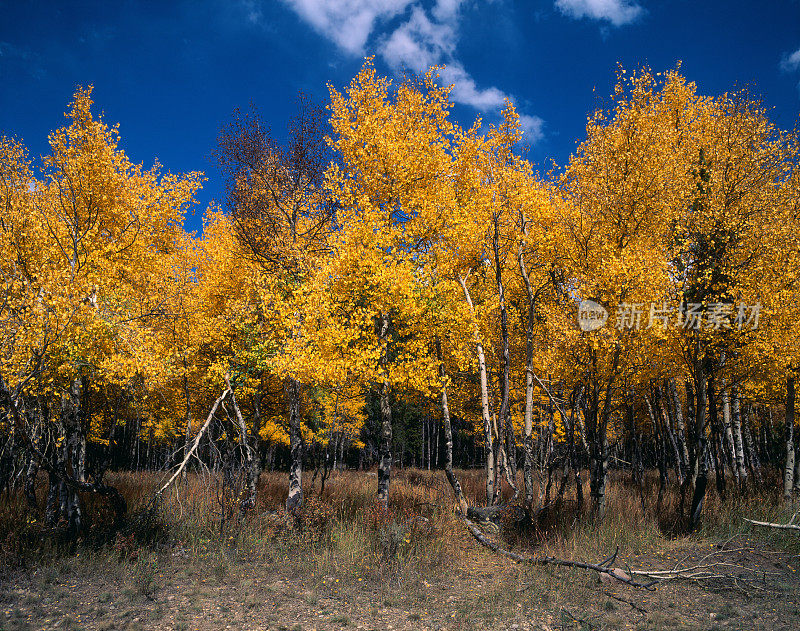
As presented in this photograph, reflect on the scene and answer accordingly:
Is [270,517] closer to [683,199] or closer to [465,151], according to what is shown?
[465,151]

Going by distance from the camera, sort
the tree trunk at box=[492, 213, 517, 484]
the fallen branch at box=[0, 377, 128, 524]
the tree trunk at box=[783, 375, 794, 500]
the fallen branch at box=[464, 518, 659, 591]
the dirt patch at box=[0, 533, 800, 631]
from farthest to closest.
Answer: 1. the tree trunk at box=[783, 375, 794, 500]
2. the tree trunk at box=[492, 213, 517, 484]
3. the fallen branch at box=[464, 518, 659, 591]
4. the fallen branch at box=[0, 377, 128, 524]
5. the dirt patch at box=[0, 533, 800, 631]

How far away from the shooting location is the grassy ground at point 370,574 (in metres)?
5.65

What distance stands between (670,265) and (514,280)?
454 cm

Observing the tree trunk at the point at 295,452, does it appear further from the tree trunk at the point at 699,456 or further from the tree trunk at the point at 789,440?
the tree trunk at the point at 789,440

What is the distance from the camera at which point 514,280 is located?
12938mm

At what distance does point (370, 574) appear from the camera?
283 inches

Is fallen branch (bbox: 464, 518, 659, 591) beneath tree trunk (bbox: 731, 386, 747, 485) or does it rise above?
beneath

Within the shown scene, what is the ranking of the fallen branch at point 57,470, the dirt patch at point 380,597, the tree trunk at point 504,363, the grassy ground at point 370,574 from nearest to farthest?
the dirt patch at point 380,597
the grassy ground at point 370,574
the fallen branch at point 57,470
the tree trunk at point 504,363

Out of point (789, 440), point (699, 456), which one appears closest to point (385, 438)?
point (699, 456)

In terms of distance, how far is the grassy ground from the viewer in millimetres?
5652

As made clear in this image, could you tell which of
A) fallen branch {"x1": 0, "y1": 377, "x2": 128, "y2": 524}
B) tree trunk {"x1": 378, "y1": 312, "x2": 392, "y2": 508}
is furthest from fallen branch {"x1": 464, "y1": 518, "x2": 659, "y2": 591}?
fallen branch {"x1": 0, "y1": 377, "x2": 128, "y2": 524}

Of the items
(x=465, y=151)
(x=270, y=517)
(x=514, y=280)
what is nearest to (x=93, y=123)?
(x=465, y=151)

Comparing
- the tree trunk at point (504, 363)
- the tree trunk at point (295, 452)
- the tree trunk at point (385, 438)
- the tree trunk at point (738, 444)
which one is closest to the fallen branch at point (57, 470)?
the tree trunk at point (295, 452)

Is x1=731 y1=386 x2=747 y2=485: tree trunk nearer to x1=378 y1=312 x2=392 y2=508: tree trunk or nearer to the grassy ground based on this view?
the grassy ground
